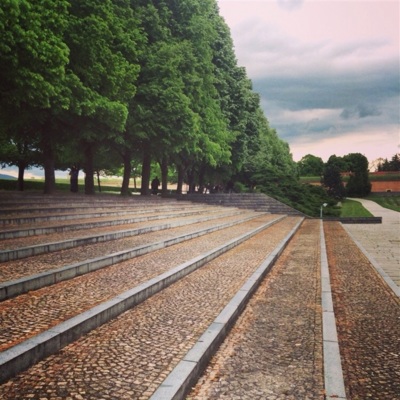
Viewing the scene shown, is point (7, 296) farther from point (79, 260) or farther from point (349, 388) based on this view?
point (349, 388)

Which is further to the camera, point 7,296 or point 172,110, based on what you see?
point 172,110

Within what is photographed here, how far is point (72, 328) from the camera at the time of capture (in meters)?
4.42

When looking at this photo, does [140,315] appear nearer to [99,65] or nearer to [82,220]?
[82,220]

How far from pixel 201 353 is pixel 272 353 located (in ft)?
3.14

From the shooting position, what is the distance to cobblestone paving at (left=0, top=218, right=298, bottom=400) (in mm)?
3373

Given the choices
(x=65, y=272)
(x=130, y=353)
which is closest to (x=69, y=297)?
(x=65, y=272)

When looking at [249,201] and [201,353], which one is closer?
[201,353]

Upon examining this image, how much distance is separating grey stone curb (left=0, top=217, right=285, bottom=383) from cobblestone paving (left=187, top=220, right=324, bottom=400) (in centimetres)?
157

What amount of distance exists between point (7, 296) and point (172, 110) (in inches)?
815

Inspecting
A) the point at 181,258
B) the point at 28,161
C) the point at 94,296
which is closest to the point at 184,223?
the point at 181,258

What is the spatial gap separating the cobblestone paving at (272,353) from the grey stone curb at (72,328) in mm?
1566

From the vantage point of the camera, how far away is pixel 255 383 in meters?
3.88

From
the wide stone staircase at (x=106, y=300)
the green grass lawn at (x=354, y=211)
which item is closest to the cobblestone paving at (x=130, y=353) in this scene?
the wide stone staircase at (x=106, y=300)

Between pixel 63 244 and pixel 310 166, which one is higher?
pixel 310 166
